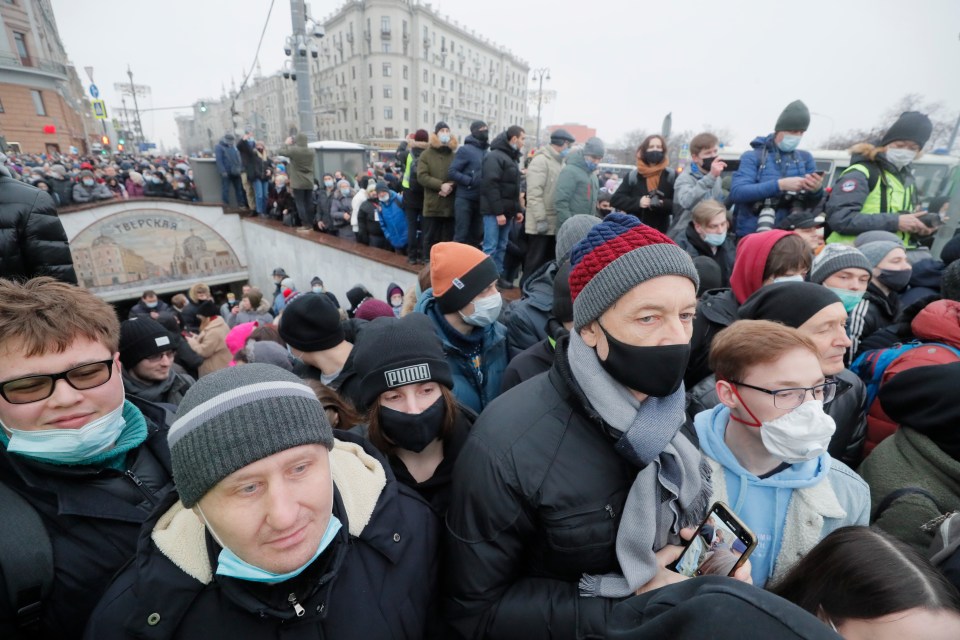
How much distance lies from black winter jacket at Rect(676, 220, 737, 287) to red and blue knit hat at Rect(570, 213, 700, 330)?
2.73 metres

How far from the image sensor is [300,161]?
10258 mm

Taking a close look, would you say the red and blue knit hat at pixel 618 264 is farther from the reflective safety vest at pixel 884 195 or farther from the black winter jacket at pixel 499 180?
the black winter jacket at pixel 499 180

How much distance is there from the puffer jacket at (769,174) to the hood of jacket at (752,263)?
80.0 inches

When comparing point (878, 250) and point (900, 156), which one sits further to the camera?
point (900, 156)

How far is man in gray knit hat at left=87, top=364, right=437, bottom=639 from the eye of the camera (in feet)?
3.71

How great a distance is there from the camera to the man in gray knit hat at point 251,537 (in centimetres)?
113

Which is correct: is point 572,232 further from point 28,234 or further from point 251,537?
point 28,234

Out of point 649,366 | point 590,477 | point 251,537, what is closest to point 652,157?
point 649,366

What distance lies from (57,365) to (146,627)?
3.40ft

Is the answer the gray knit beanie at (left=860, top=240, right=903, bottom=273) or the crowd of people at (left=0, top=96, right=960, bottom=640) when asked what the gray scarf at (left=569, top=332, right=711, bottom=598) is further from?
the gray knit beanie at (left=860, top=240, right=903, bottom=273)

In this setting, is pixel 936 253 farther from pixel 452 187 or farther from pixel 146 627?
pixel 146 627

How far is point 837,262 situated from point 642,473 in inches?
104

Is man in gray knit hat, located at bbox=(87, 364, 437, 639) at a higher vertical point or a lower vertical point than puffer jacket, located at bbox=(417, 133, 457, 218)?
lower

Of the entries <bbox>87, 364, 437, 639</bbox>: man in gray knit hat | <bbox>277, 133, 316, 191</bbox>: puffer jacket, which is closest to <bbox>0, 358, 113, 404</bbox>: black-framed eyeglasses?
<bbox>87, 364, 437, 639</bbox>: man in gray knit hat
